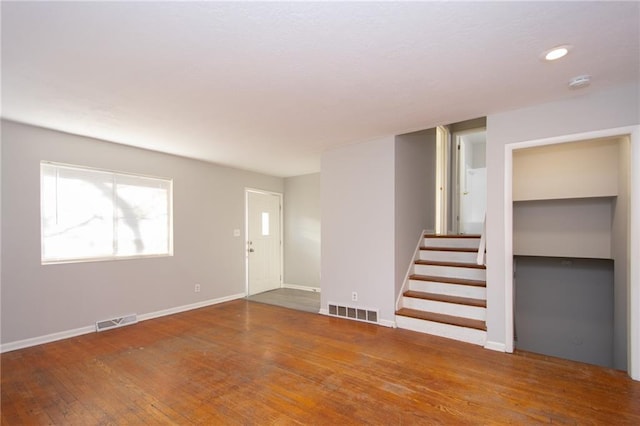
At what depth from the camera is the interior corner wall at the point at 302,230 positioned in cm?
613

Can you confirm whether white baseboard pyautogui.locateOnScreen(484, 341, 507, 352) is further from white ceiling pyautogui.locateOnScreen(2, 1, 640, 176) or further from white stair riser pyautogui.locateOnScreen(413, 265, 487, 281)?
white ceiling pyautogui.locateOnScreen(2, 1, 640, 176)

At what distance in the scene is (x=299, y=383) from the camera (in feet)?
7.99

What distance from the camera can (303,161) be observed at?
202 inches

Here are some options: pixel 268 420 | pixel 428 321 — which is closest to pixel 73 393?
pixel 268 420

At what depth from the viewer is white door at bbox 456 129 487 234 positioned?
5.75 meters

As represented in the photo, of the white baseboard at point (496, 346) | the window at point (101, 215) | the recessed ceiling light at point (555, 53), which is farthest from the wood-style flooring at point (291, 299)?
the recessed ceiling light at point (555, 53)

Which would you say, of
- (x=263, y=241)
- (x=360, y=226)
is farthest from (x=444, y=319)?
(x=263, y=241)

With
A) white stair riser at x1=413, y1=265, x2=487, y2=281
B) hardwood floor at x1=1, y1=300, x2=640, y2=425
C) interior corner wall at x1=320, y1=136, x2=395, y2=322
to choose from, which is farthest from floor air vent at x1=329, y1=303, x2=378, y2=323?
white stair riser at x1=413, y1=265, x2=487, y2=281

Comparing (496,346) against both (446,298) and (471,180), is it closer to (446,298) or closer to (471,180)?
(446,298)

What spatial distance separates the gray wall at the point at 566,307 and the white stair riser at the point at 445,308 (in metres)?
1.66

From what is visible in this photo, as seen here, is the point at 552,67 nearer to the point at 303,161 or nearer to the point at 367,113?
the point at 367,113

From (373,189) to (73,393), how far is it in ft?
12.1

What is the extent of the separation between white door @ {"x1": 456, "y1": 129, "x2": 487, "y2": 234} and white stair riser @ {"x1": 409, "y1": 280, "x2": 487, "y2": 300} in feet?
8.04

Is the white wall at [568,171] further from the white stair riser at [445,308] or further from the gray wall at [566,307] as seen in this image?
the white stair riser at [445,308]
